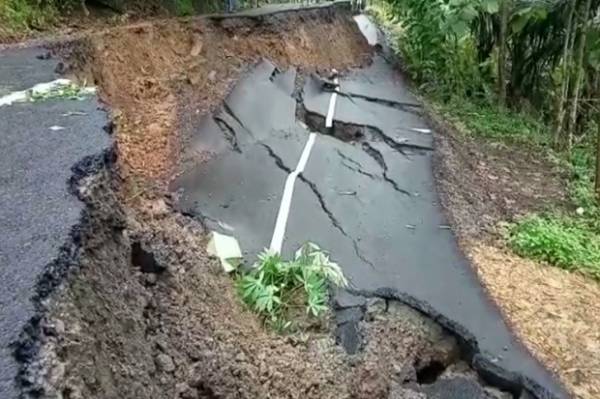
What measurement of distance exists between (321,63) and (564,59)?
5034 millimetres

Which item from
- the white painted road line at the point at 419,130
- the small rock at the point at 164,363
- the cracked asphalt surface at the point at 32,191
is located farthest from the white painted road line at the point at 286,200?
the small rock at the point at 164,363

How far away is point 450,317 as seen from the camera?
508cm

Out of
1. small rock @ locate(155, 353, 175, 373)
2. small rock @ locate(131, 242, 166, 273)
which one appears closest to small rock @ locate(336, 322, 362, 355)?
small rock @ locate(131, 242, 166, 273)

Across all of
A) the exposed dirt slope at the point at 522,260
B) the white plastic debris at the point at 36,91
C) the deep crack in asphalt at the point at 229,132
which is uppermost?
the white plastic debris at the point at 36,91

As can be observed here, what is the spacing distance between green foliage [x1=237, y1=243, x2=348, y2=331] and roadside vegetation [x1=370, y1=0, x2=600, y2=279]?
2343 millimetres

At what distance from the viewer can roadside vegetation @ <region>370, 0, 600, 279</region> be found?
6.84 metres

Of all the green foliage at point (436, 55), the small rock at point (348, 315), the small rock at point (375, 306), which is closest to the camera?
the small rock at point (348, 315)

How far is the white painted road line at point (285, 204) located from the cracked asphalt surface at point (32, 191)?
5.87 ft

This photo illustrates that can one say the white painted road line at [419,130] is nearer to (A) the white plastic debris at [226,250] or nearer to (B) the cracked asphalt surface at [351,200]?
(B) the cracked asphalt surface at [351,200]

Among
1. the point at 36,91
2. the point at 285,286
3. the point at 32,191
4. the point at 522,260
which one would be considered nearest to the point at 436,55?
the point at 522,260

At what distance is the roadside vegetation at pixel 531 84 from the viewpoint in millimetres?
6844

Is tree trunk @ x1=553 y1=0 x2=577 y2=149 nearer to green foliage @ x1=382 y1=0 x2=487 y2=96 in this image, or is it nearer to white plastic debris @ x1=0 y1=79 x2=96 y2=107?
green foliage @ x1=382 y1=0 x2=487 y2=96

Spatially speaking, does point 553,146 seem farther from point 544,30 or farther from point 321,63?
point 321,63

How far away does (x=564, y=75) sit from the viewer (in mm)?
9578
